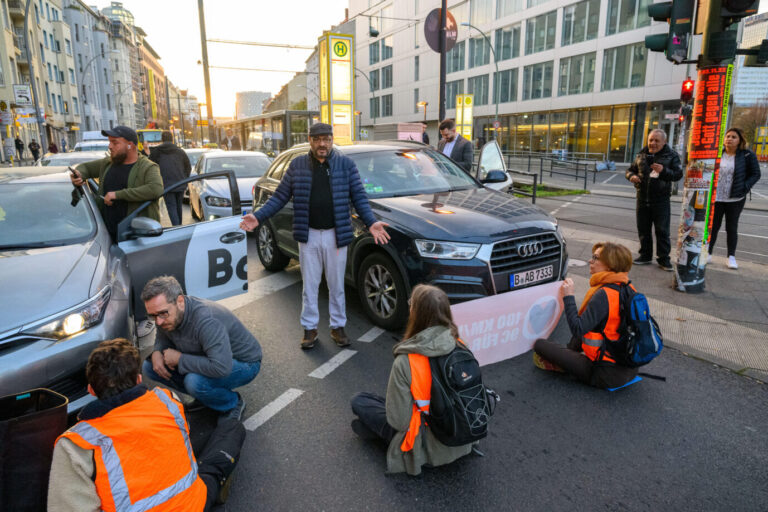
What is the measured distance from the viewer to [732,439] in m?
3.03

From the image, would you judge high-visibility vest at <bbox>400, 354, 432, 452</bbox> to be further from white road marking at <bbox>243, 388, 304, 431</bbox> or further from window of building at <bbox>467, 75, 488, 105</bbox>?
window of building at <bbox>467, 75, 488, 105</bbox>

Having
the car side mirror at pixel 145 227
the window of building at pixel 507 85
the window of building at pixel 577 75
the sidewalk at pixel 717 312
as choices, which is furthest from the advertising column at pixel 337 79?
the window of building at pixel 507 85

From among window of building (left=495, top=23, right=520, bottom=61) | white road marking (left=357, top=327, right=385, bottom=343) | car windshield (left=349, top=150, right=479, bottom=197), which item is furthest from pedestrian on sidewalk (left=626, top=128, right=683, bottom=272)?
window of building (left=495, top=23, right=520, bottom=61)

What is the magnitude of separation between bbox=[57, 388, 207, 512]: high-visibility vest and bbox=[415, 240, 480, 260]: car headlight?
8.20ft

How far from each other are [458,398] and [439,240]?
186cm

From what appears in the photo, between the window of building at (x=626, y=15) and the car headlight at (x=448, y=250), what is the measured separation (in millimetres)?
32264

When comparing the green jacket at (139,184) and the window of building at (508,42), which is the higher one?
the window of building at (508,42)

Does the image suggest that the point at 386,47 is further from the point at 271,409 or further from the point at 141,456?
the point at 141,456

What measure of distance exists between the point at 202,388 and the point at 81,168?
3393 millimetres

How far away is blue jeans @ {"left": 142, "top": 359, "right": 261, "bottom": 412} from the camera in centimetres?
301

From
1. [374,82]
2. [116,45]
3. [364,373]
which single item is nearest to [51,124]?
[374,82]

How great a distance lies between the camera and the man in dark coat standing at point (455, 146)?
7996mm

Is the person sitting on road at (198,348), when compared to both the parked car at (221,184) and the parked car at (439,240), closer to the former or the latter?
the parked car at (439,240)

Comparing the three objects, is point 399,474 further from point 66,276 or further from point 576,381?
point 66,276
